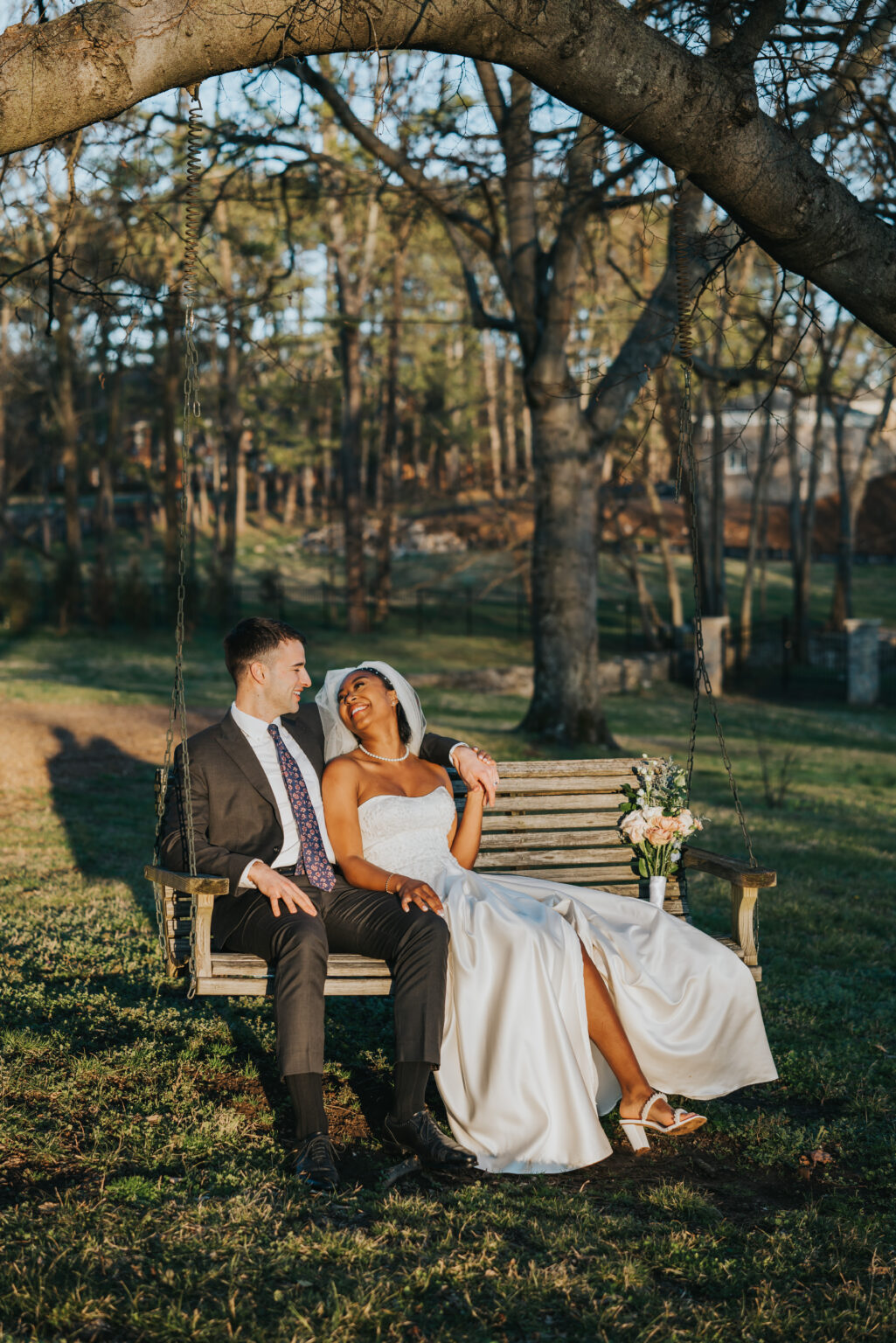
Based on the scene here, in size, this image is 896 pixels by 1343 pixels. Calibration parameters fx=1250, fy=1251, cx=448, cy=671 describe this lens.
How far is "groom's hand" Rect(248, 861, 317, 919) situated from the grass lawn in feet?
2.45

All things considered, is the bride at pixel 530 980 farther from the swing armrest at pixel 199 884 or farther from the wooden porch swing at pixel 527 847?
the swing armrest at pixel 199 884

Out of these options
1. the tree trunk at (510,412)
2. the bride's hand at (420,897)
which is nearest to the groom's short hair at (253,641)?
the bride's hand at (420,897)

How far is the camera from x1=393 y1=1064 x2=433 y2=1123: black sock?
13.5 ft

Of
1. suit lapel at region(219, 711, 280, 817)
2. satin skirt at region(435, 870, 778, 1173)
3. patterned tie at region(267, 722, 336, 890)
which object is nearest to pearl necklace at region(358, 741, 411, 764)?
patterned tie at region(267, 722, 336, 890)

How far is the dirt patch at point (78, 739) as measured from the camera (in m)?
11.6

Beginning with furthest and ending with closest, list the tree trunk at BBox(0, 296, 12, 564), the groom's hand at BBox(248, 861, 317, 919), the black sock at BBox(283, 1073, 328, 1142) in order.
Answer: the tree trunk at BBox(0, 296, 12, 564) → the groom's hand at BBox(248, 861, 317, 919) → the black sock at BBox(283, 1073, 328, 1142)

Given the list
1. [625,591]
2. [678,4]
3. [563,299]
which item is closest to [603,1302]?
[678,4]

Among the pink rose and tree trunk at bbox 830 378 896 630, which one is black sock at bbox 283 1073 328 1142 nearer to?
the pink rose

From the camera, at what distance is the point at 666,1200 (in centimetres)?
385

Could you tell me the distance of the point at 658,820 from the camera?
523 centimetres

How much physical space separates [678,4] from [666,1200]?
480 cm

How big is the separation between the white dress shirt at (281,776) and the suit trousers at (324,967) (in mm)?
309

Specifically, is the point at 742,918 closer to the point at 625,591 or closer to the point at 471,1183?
the point at 471,1183

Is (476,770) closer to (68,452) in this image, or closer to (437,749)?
(437,749)
